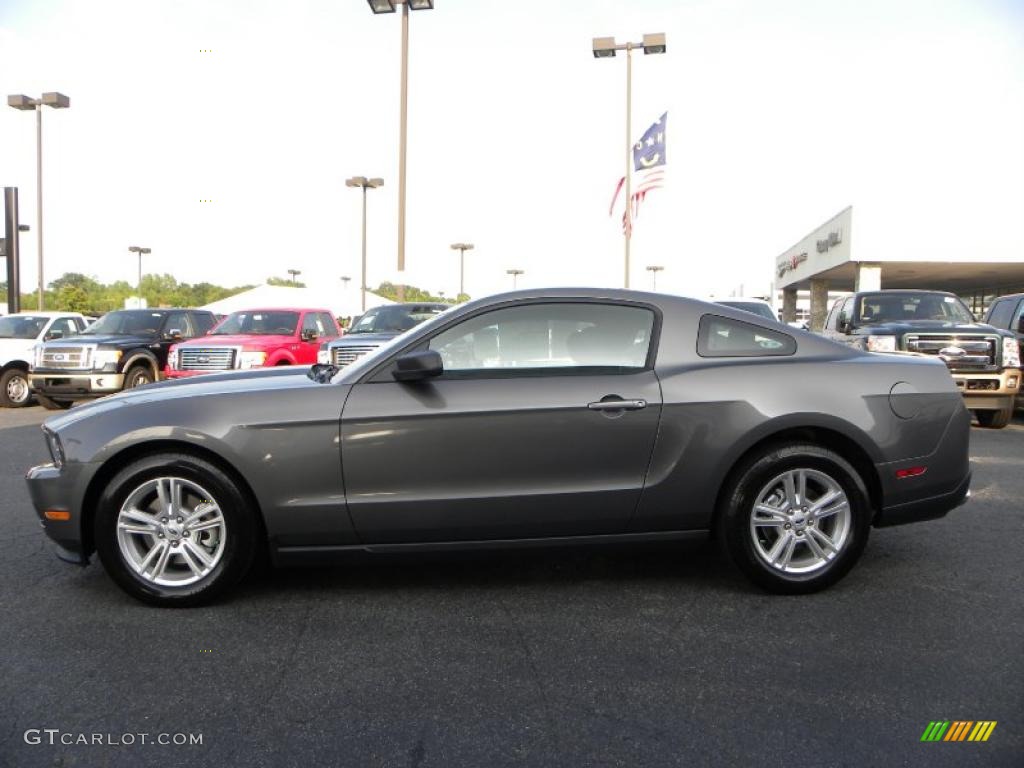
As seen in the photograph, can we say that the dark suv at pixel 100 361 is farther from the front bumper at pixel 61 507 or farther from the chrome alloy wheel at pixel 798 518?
the chrome alloy wheel at pixel 798 518

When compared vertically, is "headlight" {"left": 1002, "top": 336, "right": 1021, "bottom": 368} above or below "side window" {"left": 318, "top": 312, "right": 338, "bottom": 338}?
below

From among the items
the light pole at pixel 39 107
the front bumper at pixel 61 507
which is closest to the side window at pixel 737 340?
the front bumper at pixel 61 507

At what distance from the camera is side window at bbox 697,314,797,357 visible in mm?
4156

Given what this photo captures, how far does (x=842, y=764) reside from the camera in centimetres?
254

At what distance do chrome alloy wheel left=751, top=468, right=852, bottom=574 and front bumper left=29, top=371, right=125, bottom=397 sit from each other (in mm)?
11560

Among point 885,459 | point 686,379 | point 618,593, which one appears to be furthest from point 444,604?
point 885,459

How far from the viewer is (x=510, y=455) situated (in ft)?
12.7

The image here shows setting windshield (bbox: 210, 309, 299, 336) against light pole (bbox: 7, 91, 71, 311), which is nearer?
windshield (bbox: 210, 309, 299, 336)

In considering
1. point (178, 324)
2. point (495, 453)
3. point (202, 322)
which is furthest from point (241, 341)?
point (495, 453)

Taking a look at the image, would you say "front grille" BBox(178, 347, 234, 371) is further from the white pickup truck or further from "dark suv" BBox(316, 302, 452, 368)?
the white pickup truck

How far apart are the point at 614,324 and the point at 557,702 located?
1.94 metres

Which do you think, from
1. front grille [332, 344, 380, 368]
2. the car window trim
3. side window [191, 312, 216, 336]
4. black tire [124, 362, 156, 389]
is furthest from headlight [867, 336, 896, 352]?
side window [191, 312, 216, 336]

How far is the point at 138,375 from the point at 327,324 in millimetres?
3190

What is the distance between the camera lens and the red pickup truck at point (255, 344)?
11820mm
